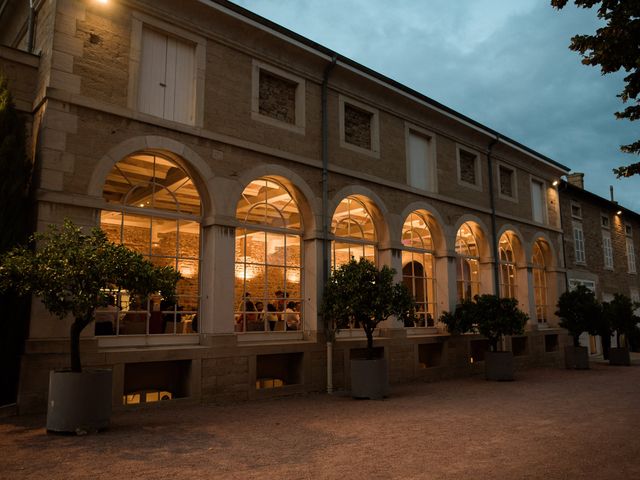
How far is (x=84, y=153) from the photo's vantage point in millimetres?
8523

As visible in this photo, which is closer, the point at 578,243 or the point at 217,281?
the point at 217,281

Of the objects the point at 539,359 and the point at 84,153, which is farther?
the point at 539,359

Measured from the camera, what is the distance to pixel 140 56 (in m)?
9.52

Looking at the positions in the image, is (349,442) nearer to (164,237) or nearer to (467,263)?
(164,237)

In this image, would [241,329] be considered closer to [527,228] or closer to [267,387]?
[267,387]

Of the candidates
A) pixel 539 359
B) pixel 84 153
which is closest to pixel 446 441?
pixel 84 153

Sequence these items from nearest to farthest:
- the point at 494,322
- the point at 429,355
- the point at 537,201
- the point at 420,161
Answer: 1. the point at 494,322
2. the point at 429,355
3. the point at 420,161
4. the point at 537,201

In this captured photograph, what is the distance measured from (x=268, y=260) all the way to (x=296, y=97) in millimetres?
3690

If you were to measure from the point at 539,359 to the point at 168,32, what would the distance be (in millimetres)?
15128

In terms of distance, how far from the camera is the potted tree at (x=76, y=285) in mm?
6469

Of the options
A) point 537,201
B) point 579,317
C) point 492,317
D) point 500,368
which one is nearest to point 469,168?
point 537,201

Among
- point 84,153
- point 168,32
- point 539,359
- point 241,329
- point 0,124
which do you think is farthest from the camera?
point 539,359

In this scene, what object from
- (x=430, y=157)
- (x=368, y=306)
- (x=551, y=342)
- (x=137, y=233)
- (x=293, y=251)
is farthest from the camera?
(x=551, y=342)

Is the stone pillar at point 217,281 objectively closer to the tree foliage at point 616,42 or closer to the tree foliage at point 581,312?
the tree foliage at point 616,42
